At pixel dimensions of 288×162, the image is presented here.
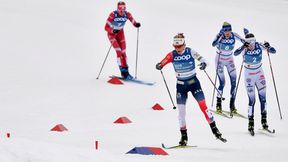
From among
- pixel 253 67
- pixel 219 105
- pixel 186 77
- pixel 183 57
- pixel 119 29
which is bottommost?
pixel 219 105

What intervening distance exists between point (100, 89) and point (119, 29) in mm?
1818

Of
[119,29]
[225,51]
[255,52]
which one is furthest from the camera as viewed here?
[119,29]

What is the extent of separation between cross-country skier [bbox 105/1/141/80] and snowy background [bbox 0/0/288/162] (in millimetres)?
742

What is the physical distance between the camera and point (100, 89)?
16.1 meters

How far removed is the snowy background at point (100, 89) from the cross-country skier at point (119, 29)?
74cm

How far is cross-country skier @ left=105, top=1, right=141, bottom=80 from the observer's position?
54.4ft

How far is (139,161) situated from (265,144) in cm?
394

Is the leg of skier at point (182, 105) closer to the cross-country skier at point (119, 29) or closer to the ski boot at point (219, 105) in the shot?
the ski boot at point (219, 105)

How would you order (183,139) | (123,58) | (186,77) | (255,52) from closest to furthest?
(183,139), (186,77), (255,52), (123,58)

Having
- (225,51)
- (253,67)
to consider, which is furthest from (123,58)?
(253,67)

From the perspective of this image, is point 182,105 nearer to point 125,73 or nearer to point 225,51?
point 225,51

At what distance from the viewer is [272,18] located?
3080cm

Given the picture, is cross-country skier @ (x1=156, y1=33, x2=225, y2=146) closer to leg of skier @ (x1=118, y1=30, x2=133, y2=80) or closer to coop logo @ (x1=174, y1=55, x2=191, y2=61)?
coop logo @ (x1=174, y1=55, x2=191, y2=61)

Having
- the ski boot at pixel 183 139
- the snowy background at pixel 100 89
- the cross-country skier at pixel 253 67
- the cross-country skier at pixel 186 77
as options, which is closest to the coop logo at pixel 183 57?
the cross-country skier at pixel 186 77
